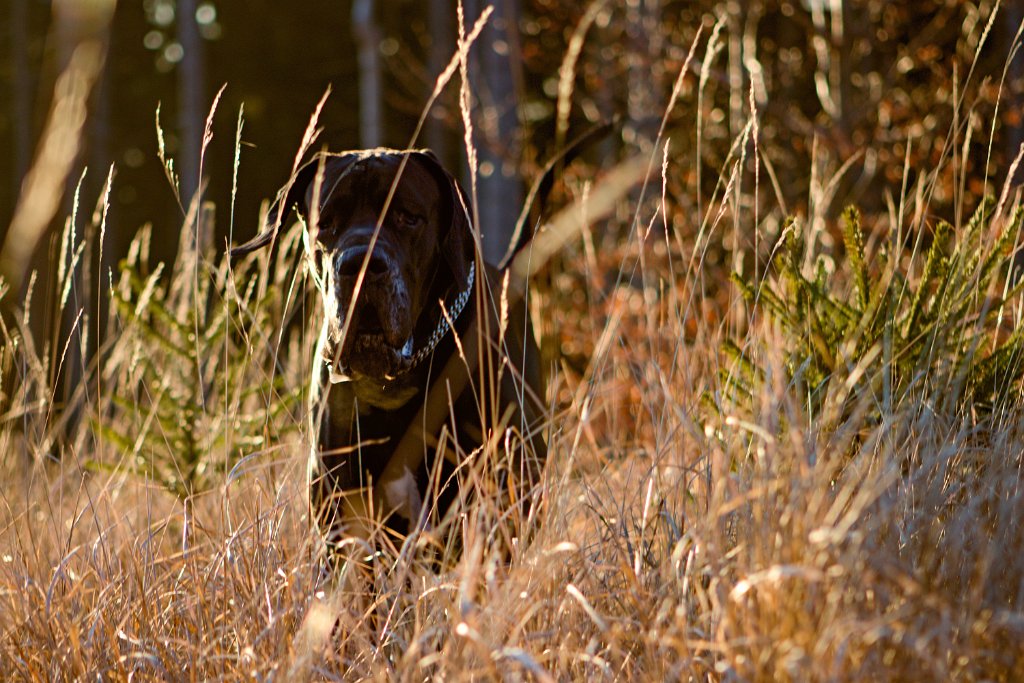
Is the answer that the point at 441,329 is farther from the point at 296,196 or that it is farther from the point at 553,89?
the point at 553,89

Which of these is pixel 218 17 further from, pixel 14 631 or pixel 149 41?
pixel 14 631

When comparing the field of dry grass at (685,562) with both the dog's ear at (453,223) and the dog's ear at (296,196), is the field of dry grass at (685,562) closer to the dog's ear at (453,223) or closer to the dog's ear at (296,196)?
the dog's ear at (296,196)

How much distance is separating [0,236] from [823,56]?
40.1ft

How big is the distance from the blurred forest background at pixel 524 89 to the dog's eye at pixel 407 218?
356 millimetres

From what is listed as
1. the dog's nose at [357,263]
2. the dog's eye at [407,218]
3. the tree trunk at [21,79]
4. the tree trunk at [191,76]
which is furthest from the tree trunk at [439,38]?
the dog's nose at [357,263]

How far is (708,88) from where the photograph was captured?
6520 millimetres

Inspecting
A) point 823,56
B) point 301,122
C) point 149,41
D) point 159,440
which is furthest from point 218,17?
point 159,440

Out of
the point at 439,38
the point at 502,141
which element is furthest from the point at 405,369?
the point at 439,38

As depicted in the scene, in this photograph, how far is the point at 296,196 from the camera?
2873 millimetres

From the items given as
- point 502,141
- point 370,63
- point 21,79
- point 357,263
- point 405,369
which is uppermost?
point 370,63

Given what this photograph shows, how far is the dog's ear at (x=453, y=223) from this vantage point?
267 cm

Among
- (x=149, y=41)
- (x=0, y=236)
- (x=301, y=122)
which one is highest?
(x=149, y=41)

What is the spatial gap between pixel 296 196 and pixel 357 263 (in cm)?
61

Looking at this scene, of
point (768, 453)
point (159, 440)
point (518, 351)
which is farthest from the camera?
point (159, 440)
